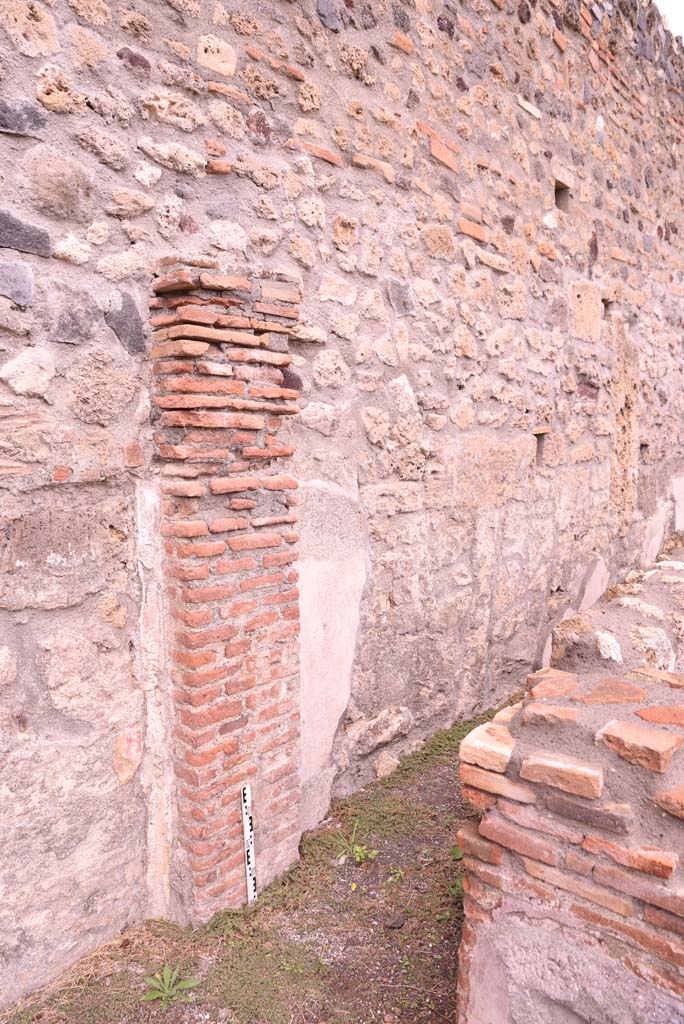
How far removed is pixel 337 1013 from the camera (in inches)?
73.7

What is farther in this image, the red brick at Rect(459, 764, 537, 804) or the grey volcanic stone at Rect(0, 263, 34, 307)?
the grey volcanic stone at Rect(0, 263, 34, 307)

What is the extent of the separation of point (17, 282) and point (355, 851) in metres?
2.23

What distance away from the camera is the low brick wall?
1414 millimetres

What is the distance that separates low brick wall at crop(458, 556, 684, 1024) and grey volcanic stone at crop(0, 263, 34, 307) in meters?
1.64

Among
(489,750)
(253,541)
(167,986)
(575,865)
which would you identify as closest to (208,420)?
(253,541)

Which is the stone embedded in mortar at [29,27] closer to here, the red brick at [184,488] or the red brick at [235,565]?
the red brick at [184,488]

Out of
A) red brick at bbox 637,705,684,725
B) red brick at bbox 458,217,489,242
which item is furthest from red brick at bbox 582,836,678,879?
red brick at bbox 458,217,489,242

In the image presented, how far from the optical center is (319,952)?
82.4 inches

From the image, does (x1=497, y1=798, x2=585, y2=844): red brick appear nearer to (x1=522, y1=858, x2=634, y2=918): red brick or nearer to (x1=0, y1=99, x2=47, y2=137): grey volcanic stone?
(x1=522, y1=858, x2=634, y2=918): red brick

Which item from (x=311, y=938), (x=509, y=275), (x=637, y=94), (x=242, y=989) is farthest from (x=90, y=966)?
(x=637, y=94)

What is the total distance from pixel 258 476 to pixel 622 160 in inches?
152

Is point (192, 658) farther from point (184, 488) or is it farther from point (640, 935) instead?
point (640, 935)

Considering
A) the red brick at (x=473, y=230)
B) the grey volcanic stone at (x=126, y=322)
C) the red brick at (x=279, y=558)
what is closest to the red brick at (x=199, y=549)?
the red brick at (x=279, y=558)

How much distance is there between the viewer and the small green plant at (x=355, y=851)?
251 cm
